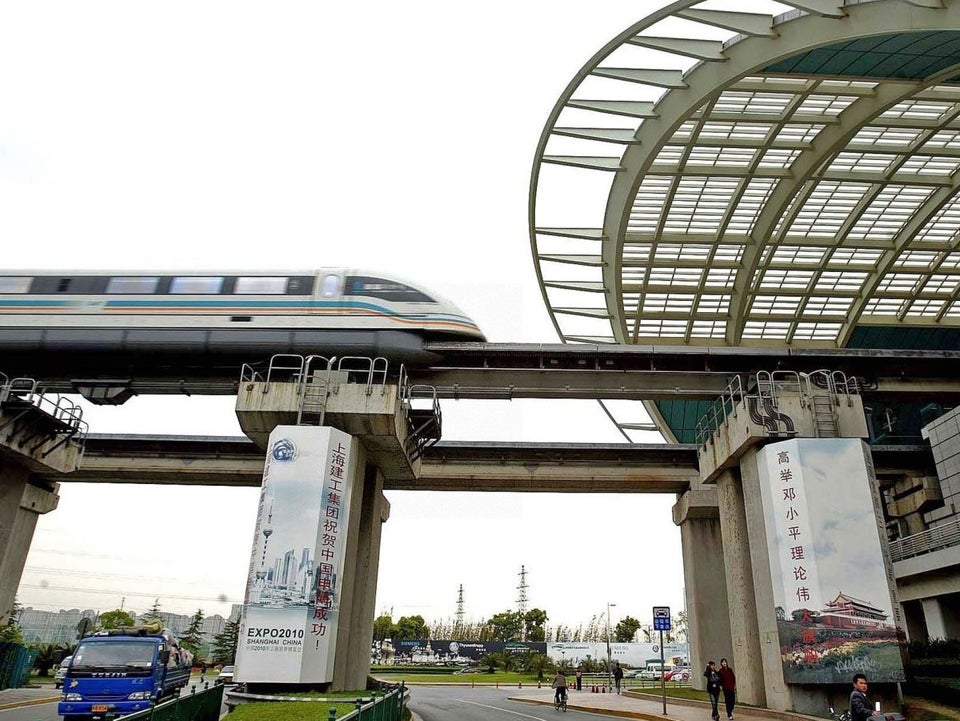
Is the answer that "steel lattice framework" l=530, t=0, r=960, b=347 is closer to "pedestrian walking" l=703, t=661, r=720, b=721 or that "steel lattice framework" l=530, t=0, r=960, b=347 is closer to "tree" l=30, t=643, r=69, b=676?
"pedestrian walking" l=703, t=661, r=720, b=721

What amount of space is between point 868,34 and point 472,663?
68.0 meters

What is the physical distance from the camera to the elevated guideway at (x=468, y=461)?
1153 inches

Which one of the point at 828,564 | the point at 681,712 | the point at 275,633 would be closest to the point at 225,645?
the point at 275,633

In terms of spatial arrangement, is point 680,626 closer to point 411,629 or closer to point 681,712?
point 411,629

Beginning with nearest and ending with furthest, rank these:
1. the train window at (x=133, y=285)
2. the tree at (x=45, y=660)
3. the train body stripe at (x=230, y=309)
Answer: the train body stripe at (x=230, y=309)
the train window at (x=133, y=285)
the tree at (x=45, y=660)

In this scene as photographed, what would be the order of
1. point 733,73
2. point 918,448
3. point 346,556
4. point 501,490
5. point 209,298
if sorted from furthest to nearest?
point 918,448
point 501,490
point 733,73
point 209,298
point 346,556

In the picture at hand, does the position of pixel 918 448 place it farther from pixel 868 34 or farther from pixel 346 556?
pixel 346 556

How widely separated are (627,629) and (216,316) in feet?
300

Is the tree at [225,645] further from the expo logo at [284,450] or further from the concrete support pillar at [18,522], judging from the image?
the expo logo at [284,450]

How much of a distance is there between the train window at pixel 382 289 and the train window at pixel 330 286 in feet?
0.99

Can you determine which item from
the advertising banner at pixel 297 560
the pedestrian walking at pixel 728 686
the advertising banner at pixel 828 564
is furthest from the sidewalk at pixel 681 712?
the advertising banner at pixel 297 560

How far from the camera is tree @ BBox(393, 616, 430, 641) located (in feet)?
313

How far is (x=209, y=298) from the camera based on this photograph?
20.3 m

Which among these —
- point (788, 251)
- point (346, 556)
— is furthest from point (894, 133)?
point (346, 556)
